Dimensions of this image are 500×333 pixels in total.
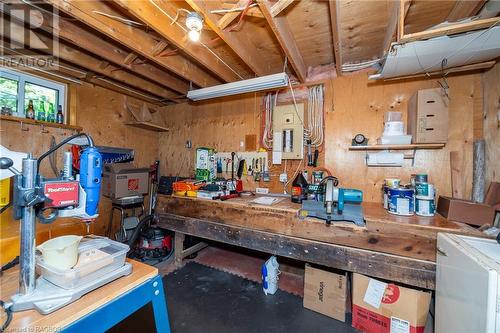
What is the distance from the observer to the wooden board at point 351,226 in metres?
1.45

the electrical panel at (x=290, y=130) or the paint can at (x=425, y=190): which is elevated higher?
the electrical panel at (x=290, y=130)

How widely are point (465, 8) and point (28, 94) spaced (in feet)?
14.0

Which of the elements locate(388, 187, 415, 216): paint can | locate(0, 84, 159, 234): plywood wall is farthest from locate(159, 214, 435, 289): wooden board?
locate(0, 84, 159, 234): plywood wall

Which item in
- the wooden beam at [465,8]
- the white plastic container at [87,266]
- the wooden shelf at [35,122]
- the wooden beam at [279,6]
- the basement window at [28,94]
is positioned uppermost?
the wooden beam at [465,8]

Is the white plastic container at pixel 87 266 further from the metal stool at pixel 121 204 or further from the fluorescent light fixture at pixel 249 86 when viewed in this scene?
the metal stool at pixel 121 204

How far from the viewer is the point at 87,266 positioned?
2.63 ft

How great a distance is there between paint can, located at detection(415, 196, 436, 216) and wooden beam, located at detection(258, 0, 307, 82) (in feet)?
5.47

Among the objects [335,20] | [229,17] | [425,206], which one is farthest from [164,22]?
[425,206]

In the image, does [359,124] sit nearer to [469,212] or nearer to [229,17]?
[469,212]

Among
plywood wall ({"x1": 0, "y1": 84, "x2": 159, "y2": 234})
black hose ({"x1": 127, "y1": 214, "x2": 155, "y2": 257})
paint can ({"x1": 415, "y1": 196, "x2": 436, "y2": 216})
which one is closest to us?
paint can ({"x1": 415, "y1": 196, "x2": 436, "y2": 216})

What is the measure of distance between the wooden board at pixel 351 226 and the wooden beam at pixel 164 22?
4.90 ft

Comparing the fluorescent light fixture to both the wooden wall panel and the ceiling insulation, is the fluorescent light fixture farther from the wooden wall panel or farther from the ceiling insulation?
the wooden wall panel

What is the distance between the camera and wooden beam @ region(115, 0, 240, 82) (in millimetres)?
1381

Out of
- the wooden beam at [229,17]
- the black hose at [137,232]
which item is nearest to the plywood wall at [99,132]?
the black hose at [137,232]
